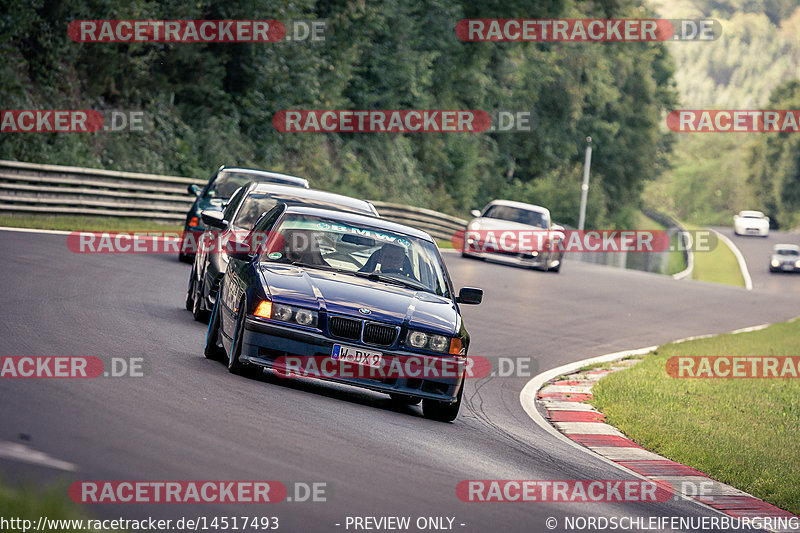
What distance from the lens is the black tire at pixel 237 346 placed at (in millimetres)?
9609

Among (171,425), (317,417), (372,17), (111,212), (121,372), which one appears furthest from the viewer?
(372,17)

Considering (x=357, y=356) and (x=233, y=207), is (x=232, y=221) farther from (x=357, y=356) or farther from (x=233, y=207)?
(x=357, y=356)

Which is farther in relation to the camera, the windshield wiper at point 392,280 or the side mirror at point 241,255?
the side mirror at point 241,255

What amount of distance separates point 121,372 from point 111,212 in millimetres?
19284

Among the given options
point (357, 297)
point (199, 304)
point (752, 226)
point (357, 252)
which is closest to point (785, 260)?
point (752, 226)

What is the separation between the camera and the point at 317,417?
27.9ft

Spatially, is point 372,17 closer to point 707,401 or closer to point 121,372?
point 707,401

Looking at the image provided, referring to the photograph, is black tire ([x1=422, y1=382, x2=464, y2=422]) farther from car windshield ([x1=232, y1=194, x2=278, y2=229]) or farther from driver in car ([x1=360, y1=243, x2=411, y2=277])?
car windshield ([x1=232, y1=194, x2=278, y2=229])

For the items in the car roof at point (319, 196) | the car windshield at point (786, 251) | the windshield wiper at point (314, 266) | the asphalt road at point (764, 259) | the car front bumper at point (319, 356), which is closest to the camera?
the car front bumper at point (319, 356)

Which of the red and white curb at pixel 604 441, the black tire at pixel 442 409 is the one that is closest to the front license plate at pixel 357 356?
the black tire at pixel 442 409

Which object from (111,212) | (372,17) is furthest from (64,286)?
(372,17)

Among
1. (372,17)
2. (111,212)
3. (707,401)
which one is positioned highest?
(372,17)

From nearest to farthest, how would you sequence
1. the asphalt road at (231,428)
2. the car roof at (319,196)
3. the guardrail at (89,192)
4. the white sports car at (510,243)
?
the asphalt road at (231,428) < the car roof at (319,196) < the guardrail at (89,192) < the white sports car at (510,243)

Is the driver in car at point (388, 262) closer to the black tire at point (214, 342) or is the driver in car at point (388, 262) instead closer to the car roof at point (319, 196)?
the black tire at point (214, 342)
